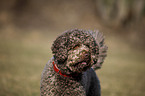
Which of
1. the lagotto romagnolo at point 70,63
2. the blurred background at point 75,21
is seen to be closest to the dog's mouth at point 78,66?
the lagotto romagnolo at point 70,63

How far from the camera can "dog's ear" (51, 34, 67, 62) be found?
165cm

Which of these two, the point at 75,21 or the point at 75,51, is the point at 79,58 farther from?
the point at 75,21

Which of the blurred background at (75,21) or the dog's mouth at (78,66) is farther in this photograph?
the blurred background at (75,21)

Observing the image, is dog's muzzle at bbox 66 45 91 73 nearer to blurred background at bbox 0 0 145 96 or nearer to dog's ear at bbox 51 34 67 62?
dog's ear at bbox 51 34 67 62

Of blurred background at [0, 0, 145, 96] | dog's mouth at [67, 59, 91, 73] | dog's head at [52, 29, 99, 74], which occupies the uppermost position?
blurred background at [0, 0, 145, 96]

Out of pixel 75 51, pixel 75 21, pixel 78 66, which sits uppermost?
pixel 75 21

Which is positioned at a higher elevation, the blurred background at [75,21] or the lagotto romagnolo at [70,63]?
the blurred background at [75,21]

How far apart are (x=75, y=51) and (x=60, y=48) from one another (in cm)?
13

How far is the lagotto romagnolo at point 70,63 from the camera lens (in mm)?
1642

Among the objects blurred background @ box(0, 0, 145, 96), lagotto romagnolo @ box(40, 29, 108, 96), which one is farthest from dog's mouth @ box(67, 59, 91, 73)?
blurred background @ box(0, 0, 145, 96)

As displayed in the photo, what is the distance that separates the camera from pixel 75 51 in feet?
5.40

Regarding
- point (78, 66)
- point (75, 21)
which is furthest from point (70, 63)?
point (75, 21)

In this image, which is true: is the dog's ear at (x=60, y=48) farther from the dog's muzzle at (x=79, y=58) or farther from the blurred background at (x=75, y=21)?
the blurred background at (x=75, y=21)

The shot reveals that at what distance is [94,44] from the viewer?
171cm
